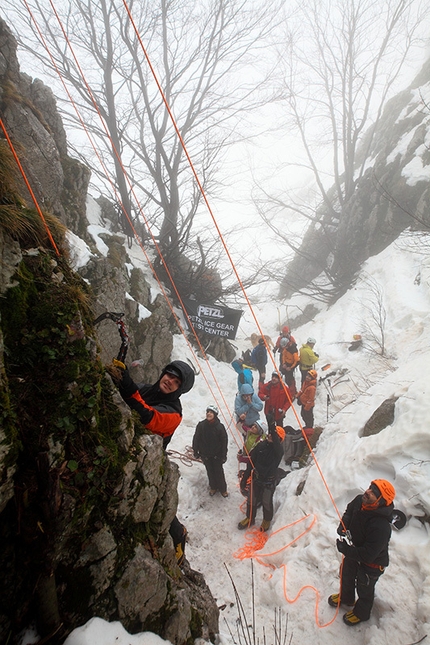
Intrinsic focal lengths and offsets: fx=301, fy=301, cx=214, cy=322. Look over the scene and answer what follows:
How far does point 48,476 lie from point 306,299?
16.5 m

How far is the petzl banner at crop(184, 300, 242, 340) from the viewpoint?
9016 millimetres

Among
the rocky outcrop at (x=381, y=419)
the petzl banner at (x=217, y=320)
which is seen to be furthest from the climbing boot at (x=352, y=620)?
the petzl banner at (x=217, y=320)

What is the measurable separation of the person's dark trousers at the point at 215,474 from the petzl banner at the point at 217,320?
4.22 m

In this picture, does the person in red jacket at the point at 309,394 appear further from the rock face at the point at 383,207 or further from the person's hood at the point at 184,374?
the rock face at the point at 383,207

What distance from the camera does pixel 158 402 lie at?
113 inches

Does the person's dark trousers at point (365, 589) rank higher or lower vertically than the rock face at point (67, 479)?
lower

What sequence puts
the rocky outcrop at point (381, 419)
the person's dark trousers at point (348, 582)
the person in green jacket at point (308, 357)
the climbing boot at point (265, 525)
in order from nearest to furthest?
the person's dark trousers at point (348, 582) → the climbing boot at point (265, 525) → the rocky outcrop at point (381, 419) → the person in green jacket at point (308, 357)

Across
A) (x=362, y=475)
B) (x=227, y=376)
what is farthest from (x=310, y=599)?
(x=227, y=376)

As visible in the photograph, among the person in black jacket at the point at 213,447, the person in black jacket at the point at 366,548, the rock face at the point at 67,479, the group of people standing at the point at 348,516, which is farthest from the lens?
the person in black jacket at the point at 213,447

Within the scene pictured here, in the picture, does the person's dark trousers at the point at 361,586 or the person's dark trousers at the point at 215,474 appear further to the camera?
the person's dark trousers at the point at 215,474

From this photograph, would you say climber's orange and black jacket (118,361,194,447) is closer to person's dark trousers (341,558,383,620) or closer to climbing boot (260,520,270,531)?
person's dark trousers (341,558,383,620)

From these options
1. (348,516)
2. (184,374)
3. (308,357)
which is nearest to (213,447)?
(348,516)

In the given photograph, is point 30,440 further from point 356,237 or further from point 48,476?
point 356,237

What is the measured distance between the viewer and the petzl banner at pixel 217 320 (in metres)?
9.02
